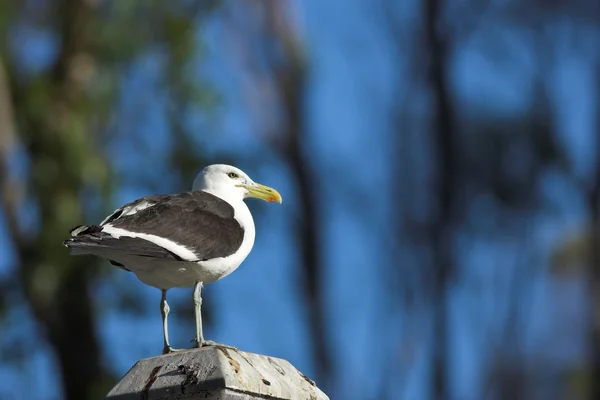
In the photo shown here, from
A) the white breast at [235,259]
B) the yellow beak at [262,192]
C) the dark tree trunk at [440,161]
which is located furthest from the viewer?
the dark tree trunk at [440,161]

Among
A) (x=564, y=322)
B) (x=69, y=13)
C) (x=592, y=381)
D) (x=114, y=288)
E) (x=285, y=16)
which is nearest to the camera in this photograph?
(x=114, y=288)

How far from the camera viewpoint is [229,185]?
5.59 meters

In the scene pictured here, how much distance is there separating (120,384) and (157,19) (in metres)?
9.41

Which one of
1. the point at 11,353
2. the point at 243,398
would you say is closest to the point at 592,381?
the point at 11,353

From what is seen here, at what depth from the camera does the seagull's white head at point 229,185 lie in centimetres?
555

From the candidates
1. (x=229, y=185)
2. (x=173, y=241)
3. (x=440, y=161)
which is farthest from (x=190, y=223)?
(x=440, y=161)

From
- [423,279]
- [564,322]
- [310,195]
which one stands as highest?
[310,195]

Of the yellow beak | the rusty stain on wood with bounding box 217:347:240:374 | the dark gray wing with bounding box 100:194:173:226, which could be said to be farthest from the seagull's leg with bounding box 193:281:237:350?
the yellow beak

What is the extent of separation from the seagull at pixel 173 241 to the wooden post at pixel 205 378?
0.51 meters

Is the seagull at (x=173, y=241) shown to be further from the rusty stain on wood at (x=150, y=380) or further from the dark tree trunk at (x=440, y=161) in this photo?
the dark tree trunk at (x=440, y=161)

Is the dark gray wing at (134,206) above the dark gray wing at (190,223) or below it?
above

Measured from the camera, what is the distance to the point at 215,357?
3693mm

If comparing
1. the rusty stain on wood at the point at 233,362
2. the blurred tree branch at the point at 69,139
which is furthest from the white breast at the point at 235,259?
the blurred tree branch at the point at 69,139

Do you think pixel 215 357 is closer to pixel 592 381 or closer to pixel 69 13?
pixel 69 13
